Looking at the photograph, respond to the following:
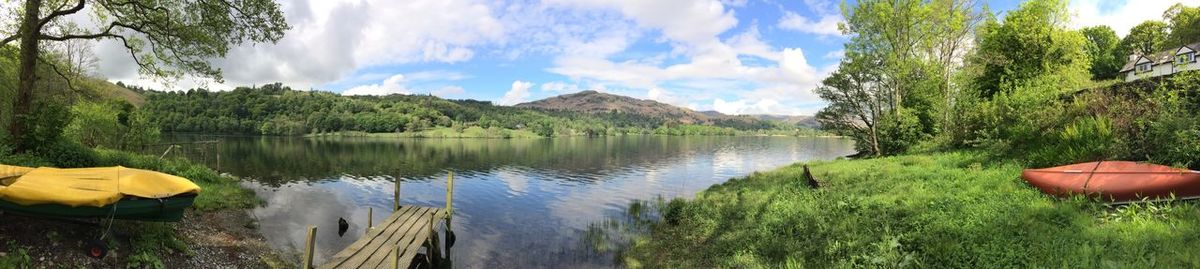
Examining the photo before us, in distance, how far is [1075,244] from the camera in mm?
9094

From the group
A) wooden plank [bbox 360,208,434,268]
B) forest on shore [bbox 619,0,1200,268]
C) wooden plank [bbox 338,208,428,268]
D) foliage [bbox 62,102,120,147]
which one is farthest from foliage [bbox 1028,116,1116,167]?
foliage [bbox 62,102,120,147]

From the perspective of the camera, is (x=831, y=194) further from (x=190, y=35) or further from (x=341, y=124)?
(x=341, y=124)

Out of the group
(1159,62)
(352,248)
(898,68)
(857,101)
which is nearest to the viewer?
(352,248)

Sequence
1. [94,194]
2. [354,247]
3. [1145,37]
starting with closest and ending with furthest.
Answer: [94,194] < [354,247] < [1145,37]

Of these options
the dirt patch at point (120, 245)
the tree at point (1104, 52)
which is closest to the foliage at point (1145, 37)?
the tree at point (1104, 52)

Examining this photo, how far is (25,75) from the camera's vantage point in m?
18.1

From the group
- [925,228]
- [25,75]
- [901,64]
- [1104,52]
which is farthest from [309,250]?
[1104,52]

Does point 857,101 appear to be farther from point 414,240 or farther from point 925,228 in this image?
point 414,240

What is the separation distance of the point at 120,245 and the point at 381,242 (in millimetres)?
6046

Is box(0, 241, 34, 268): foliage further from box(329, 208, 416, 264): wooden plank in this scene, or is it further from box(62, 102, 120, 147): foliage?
box(62, 102, 120, 147): foliage

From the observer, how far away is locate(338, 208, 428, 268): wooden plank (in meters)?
13.6

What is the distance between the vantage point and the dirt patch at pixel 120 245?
10.6 meters

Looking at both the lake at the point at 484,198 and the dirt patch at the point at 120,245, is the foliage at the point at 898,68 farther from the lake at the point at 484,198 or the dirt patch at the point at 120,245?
the dirt patch at the point at 120,245

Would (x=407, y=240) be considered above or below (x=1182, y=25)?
below
